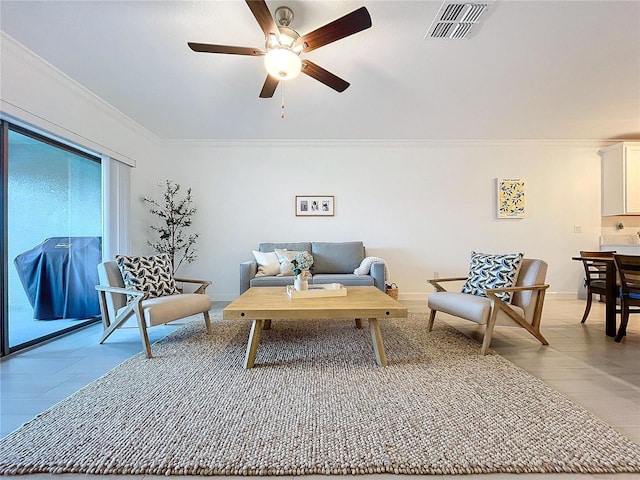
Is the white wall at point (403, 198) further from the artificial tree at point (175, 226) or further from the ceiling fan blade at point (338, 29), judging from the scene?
the ceiling fan blade at point (338, 29)

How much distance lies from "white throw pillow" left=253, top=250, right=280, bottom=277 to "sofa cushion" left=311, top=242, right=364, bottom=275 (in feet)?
2.03

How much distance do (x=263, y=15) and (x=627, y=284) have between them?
3653mm

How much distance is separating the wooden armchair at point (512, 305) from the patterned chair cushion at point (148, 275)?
261 centimetres

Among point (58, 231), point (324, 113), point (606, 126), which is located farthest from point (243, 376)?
point (606, 126)

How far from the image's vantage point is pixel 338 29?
1.93 metres

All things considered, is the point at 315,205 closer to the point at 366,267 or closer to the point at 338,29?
the point at 366,267

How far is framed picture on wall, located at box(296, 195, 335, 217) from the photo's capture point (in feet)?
16.0

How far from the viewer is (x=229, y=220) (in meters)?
4.89

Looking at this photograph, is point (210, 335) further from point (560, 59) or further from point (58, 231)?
point (560, 59)

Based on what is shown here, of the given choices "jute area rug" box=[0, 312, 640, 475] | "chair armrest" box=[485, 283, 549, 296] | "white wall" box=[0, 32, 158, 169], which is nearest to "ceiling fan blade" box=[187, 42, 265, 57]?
"white wall" box=[0, 32, 158, 169]

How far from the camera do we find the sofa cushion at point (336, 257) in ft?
14.6

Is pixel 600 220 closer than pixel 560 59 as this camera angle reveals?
No

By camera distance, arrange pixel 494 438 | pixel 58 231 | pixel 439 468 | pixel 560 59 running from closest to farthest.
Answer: pixel 439 468
pixel 494 438
pixel 560 59
pixel 58 231

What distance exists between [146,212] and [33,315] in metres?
2.05
